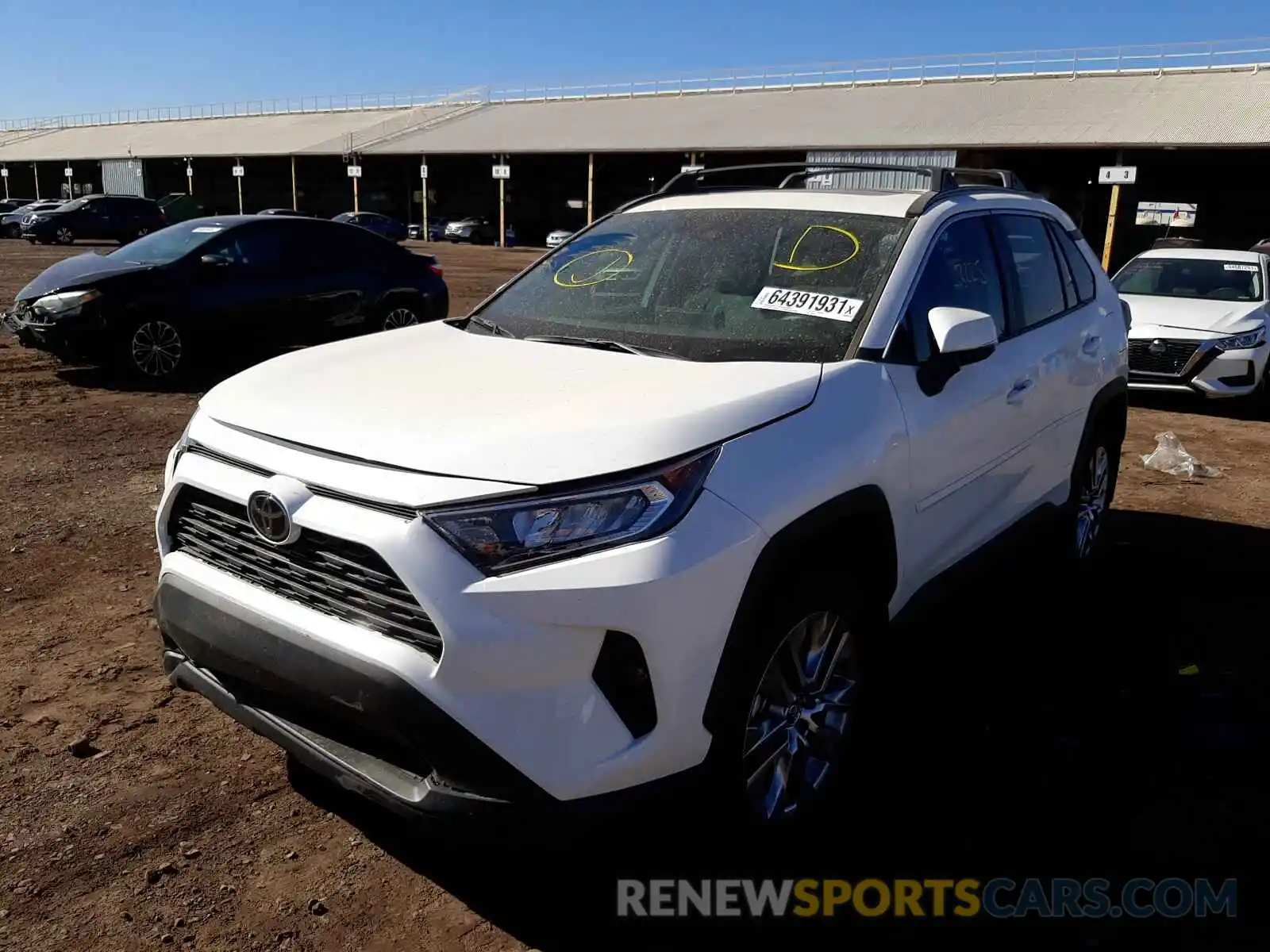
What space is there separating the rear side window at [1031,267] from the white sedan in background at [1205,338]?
5.43 meters

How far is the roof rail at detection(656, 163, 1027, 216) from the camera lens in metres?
3.84

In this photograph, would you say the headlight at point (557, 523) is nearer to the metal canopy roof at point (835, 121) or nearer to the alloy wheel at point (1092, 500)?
the alloy wheel at point (1092, 500)

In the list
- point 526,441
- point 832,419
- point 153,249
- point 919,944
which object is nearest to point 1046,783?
point 919,944

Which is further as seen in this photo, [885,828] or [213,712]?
[213,712]

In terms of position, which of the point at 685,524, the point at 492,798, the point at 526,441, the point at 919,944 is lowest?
the point at 919,944

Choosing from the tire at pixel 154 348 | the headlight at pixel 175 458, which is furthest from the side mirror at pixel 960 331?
the tire at pixel 154 348

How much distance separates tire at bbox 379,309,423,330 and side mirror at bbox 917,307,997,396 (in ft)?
26.0

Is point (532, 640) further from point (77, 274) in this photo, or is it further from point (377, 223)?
point (377, 223)

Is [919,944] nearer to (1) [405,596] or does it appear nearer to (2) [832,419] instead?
(2) [832,419]

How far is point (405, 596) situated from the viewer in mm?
2232

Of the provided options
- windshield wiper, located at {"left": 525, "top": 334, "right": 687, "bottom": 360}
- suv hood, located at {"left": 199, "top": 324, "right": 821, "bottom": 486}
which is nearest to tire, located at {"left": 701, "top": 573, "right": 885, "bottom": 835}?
suv hood, located at {"left": 199, "top": 324, "right": 821, "bottom": 486}

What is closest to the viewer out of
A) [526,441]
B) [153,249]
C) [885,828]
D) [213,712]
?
[526,441]

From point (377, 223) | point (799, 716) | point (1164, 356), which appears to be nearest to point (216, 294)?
point (799, 716)

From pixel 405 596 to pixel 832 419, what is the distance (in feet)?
4.14
